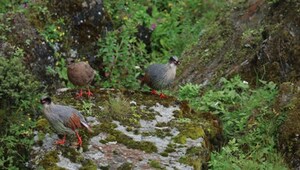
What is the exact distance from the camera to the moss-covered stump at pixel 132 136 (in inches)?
239

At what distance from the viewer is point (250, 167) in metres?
6.45

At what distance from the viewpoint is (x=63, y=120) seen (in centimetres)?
616

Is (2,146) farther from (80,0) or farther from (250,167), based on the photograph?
(80,0)

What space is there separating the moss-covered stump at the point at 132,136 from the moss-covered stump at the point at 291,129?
869 mm

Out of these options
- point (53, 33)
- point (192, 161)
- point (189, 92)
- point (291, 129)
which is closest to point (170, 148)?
point (192, 161)

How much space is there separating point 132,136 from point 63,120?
90 centimetres

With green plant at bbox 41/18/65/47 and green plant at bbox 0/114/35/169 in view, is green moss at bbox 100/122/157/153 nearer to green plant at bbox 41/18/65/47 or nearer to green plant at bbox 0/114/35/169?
green plant at bbox 0/114/35/169

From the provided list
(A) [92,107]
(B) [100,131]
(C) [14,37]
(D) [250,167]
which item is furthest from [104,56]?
(D) [250,167]

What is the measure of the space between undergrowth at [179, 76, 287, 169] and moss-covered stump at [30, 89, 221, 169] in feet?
0.96

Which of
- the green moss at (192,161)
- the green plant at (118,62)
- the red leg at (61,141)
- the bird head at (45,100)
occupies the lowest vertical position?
the green moss at (192,161)

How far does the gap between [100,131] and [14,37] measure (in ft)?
11.8

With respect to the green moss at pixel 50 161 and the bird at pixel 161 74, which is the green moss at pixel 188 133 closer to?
the bird at pixel 161 74

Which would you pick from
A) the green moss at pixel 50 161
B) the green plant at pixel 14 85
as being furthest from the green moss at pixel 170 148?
the green plant at pixel 14 85

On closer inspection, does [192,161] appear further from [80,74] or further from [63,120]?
[80,74]
